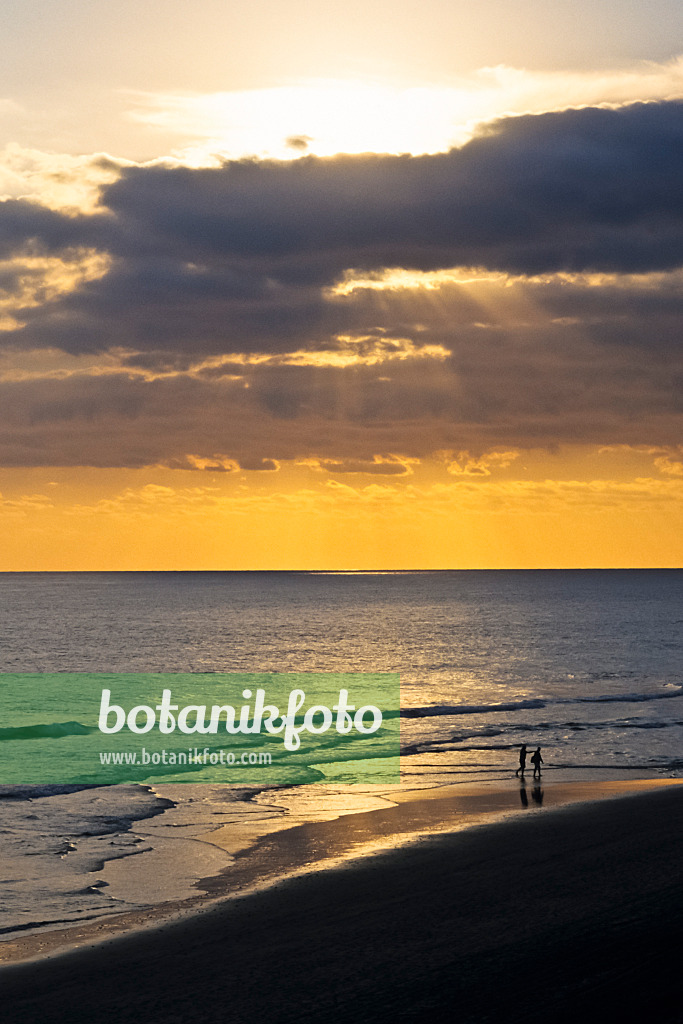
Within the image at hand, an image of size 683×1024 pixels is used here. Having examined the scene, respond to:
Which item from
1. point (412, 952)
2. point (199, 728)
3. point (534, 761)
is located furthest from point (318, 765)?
point (412, 952)

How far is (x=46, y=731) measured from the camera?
55.6 meters

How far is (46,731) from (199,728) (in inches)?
347

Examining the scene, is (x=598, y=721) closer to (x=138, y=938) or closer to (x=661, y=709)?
(x=661, y=709)

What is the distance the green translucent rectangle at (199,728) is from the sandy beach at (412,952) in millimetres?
15979

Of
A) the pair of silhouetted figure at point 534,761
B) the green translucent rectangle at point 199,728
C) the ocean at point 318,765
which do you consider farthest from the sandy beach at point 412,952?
the green translucent rectangle at point 199,728

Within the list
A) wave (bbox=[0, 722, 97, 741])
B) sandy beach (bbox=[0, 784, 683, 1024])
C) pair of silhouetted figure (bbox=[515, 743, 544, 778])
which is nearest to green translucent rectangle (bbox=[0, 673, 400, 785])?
wave (bbox=[0, 722, 97, 741])

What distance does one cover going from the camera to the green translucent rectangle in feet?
138

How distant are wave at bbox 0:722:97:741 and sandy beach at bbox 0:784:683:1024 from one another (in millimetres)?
34339

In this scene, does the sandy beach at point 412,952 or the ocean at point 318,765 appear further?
the ocean at point 318,765

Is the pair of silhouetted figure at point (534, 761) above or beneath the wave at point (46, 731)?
above

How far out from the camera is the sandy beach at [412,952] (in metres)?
14.5

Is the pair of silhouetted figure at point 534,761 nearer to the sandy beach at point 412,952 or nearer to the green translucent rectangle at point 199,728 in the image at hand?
the green translucent rectangle at point 199,728

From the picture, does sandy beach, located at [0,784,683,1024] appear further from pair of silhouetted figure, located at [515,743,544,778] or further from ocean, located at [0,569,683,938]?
pair of silhouetted figure, located at [515,743,544,778]

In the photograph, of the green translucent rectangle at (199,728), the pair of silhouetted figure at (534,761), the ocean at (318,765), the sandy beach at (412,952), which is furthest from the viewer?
the green translucent rectangle at (199,728)
